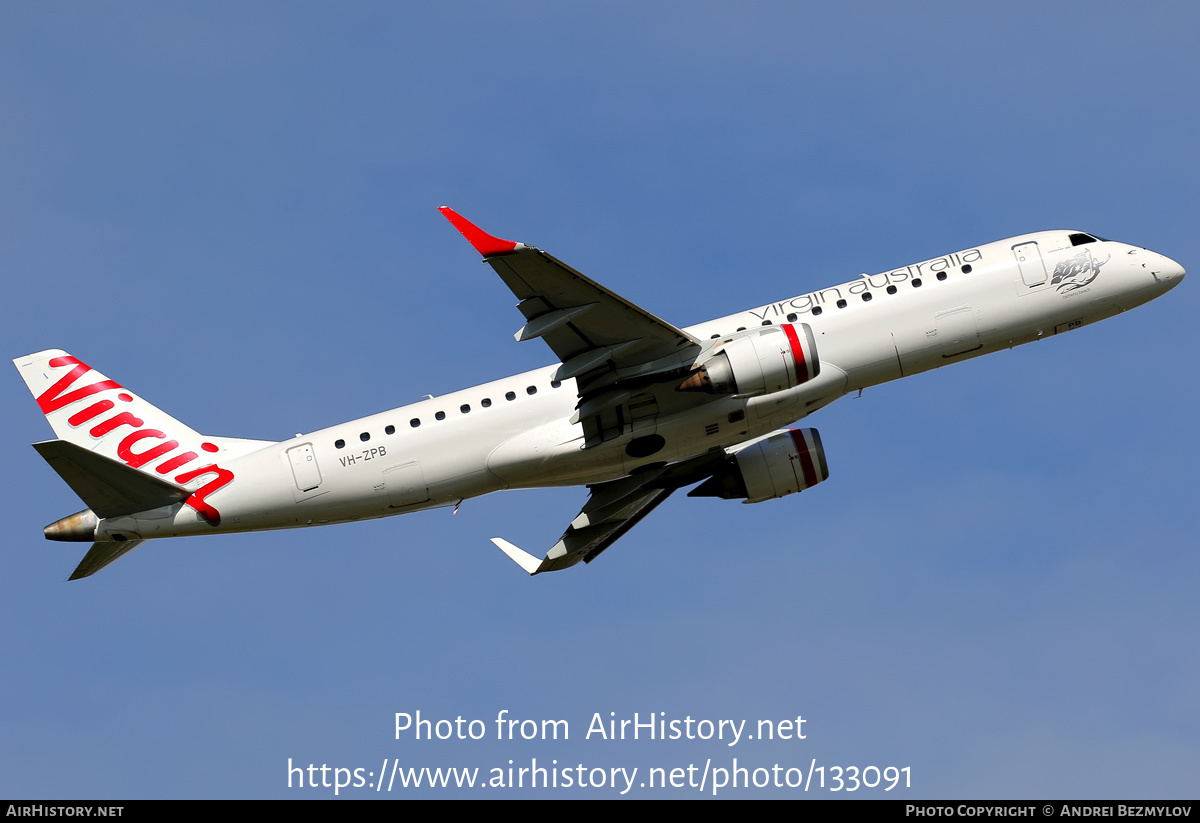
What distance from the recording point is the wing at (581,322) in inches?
1241

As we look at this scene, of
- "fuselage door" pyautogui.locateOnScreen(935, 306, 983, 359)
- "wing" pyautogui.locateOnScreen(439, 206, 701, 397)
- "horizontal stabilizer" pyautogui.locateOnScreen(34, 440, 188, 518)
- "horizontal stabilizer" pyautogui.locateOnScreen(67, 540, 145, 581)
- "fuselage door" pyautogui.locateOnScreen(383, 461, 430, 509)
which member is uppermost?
"fuselage door" pyautogui.locateOnScreen(935, 306, 983, 359)

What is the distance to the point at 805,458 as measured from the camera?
A: 39.9 meters

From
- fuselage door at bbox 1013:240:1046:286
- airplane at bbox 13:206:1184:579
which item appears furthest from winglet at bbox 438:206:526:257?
fuselage door at bbox 1013:240:1046:286

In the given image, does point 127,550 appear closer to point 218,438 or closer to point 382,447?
point 218,438

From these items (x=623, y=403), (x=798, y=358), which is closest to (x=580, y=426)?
(x=623, y=403)

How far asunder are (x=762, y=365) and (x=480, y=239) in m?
8.87

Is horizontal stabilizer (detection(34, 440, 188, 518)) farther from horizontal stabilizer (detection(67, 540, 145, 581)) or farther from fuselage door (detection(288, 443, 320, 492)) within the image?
fuselage door (detection(288, 443, 320, 492))

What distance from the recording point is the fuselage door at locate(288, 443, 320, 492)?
3688cm

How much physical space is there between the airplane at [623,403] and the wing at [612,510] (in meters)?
1.81

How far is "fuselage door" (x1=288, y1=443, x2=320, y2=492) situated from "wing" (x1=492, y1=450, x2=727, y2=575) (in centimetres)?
833

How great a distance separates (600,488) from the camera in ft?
135

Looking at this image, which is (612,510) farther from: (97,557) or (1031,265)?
(97,557)

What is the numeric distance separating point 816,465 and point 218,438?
63.8 ft
